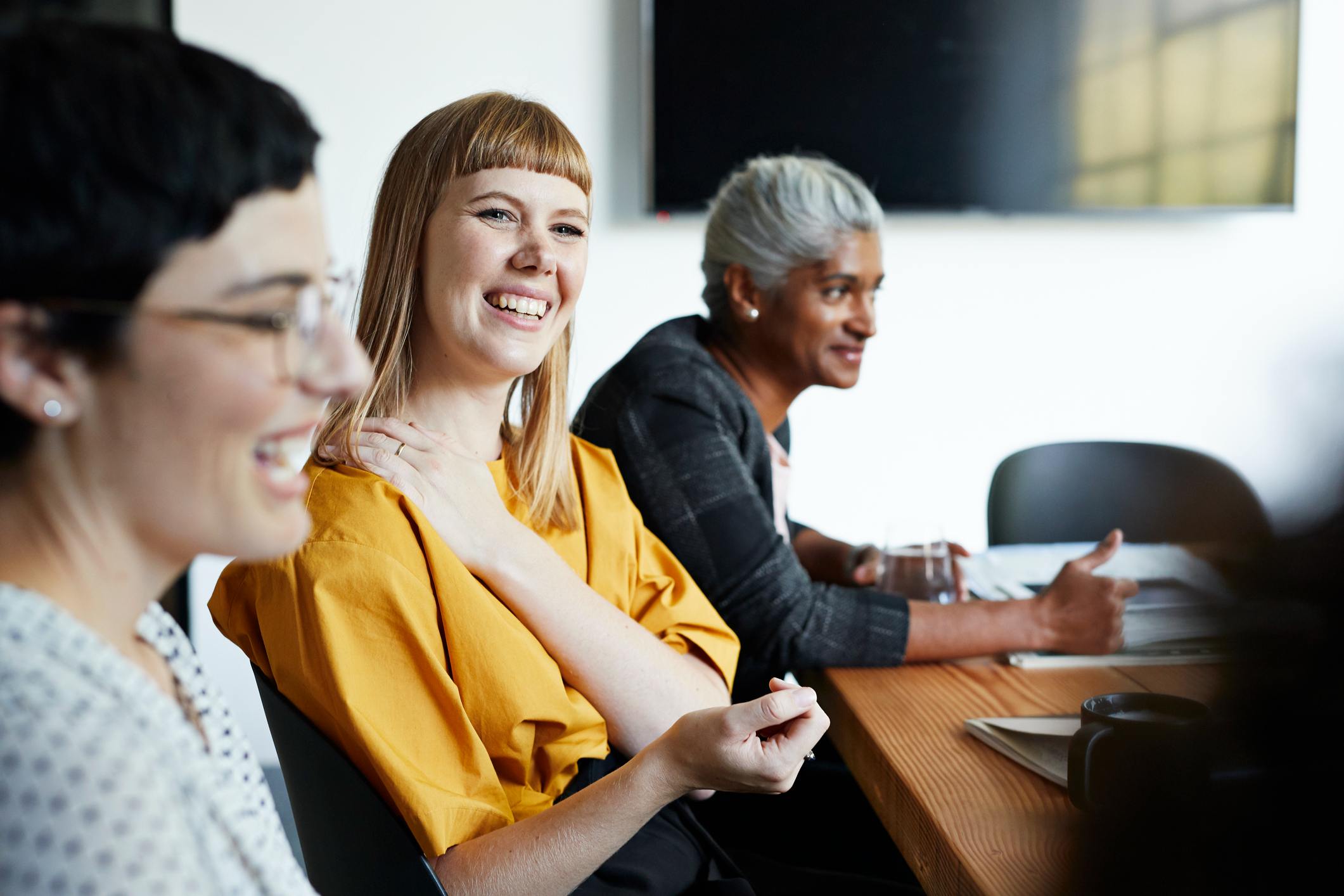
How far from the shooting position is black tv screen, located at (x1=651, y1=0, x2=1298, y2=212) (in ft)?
9.45

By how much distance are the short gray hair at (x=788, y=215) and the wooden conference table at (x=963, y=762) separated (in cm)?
76

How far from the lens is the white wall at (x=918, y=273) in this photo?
9.34 feet

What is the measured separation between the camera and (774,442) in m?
2.09

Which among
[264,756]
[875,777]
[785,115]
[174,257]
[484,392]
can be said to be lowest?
[264,756]

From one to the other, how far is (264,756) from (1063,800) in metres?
2.69

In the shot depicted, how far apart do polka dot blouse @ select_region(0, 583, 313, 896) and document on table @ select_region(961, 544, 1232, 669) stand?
809 millimetres

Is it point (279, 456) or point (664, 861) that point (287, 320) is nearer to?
point (279, 456)

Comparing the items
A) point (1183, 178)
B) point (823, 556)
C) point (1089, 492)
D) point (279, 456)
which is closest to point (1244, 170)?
point (1183, 178)

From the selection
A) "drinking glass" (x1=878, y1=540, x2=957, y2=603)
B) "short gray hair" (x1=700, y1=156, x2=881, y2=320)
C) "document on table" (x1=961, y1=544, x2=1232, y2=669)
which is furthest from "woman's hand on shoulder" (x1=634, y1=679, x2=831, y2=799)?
"short gray hair" (x1=700, y1=156, x2=881, y2=320)

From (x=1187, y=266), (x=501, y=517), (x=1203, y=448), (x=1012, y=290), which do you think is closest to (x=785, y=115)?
(x=1012, y=290)

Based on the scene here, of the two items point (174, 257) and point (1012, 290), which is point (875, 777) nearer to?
point (174, 257)

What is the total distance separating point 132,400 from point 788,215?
4.69 feet

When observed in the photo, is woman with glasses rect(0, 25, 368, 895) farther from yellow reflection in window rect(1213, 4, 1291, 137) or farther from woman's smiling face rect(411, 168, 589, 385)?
yellow reflection in window rect(1213, 4, 1291, 137)

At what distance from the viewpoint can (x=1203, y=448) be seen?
336 centimetres
